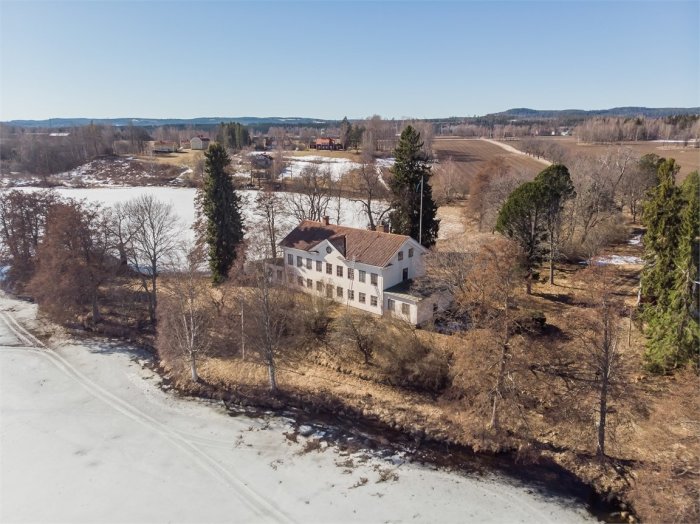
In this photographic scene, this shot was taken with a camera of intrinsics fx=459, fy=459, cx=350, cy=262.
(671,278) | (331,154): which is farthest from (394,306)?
(331,154)

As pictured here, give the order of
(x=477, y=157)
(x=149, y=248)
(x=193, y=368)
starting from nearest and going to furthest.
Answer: (x=193, y=368) → (x=149, y=248) → (x=477, y=157)

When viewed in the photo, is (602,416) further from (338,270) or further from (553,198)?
(553,198)

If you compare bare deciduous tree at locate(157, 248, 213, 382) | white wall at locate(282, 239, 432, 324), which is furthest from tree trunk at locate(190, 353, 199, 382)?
white wall at locate(282, 239, 432, 324)

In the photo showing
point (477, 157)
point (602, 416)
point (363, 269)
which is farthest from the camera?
point (477, 157)

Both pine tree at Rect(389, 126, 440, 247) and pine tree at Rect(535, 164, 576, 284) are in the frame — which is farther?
pine tree at Rect(389, 126, 440, 247)

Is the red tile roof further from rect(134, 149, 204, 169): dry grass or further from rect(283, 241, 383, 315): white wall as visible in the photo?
rect(134, 149, 204, 169): dry grass

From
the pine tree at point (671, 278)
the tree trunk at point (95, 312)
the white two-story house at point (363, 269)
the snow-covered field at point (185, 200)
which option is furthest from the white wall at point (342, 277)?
the pine tree at point (671, 278)

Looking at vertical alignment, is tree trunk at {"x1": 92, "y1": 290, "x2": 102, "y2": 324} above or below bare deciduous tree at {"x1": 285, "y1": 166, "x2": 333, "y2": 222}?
below
